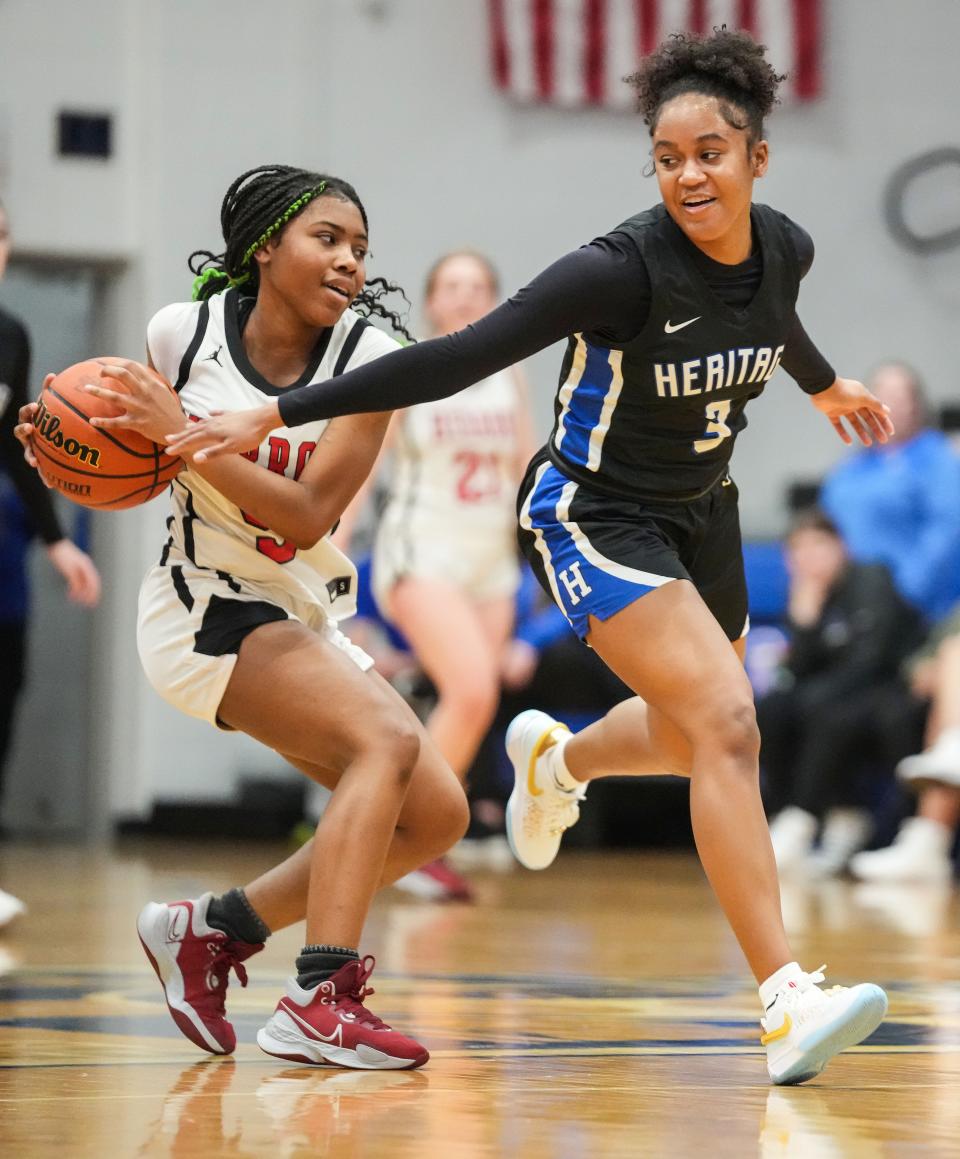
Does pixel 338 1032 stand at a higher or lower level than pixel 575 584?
lower

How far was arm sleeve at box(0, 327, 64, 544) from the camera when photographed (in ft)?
Answer: 16.8

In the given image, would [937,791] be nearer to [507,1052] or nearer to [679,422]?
[679,422]

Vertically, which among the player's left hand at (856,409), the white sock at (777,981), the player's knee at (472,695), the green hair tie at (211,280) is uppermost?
the green hair tie at (211,280)

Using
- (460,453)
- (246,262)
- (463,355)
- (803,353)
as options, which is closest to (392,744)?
(463,355)

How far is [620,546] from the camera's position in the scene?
3.25m

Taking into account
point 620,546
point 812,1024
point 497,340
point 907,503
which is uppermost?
point 497,340

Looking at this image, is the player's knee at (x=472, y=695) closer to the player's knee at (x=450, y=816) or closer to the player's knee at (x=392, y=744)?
the player's knee at (x=450, y=816)

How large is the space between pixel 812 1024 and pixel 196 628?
1149 mm

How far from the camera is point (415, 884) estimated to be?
245 inches

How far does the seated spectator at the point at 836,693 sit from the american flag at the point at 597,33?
3.05 meters

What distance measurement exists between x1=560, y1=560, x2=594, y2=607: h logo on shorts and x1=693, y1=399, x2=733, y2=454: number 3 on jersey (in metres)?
0.30

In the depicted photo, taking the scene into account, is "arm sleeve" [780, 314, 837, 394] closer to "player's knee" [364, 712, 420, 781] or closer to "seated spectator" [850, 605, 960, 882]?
"player's knee" [364, 712, 420, 781]

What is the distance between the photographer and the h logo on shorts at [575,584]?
325 cm

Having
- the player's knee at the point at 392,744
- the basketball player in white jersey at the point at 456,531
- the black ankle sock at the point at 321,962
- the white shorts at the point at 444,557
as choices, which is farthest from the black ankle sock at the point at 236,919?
the white shorts at the point at 444,557
